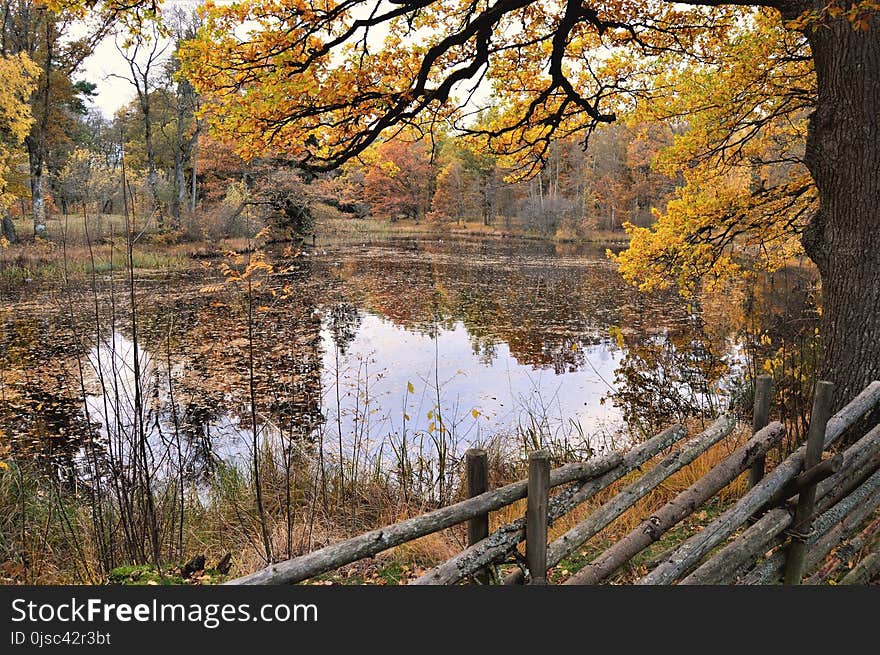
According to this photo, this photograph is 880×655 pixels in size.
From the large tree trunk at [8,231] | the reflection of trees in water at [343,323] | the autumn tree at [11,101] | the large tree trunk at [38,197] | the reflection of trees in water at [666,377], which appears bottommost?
the reflection of trees in water at [666,377]

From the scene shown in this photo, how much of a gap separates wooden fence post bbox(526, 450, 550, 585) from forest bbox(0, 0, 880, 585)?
0.03 metres

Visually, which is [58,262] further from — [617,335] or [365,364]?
[617,335]

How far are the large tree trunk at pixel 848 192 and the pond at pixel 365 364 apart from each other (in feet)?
7.55

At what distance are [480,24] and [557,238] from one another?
33.1 metres

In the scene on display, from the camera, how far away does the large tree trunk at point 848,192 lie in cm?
415

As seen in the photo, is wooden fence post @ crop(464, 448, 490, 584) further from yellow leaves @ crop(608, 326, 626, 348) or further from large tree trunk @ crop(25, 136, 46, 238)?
large tree trunk @ crop(25, 136, 46, 238)

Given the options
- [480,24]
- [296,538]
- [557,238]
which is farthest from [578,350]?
[557,238]

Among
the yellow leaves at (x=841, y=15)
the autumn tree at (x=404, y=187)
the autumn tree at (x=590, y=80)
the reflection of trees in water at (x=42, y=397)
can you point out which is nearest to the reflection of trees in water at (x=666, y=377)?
the autumn tree at (x=590, y=80)

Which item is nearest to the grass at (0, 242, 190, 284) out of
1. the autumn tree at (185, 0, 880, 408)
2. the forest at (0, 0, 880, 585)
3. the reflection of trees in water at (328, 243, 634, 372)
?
the forest at (0, 0, 880, 585)

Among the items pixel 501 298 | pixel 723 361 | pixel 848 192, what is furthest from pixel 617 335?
pixel 848 192

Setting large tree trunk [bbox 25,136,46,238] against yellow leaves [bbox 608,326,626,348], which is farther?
large tree trunk [bbox 25,136,46,238]

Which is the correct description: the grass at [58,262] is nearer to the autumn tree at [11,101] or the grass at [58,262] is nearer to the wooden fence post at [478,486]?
the autumn tree at [11,101]

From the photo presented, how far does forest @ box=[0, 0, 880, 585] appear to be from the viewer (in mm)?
3535

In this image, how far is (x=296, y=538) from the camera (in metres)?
4.19
